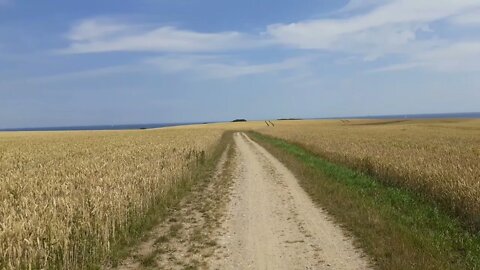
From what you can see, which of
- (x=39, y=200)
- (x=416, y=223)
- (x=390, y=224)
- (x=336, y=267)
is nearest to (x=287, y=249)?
(x=336, y=267)

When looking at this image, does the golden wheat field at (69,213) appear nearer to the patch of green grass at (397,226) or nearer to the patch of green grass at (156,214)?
the patch of green grass at (156,214)

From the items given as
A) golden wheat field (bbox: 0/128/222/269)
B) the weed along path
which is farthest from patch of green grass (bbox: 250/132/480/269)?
golden wheat field (bbox: 0/128/222/269)

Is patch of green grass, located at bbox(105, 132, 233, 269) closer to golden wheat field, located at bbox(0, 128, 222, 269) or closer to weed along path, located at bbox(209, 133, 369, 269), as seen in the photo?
golden wheat field, located at bbox(0, 128, 222, 269)

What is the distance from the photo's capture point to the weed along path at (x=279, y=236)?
840cm

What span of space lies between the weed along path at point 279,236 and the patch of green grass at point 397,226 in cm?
46

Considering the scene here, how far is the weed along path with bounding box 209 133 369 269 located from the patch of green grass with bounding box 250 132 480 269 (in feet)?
1.49

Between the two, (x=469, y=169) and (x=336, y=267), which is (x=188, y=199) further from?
(x=469, y=169)

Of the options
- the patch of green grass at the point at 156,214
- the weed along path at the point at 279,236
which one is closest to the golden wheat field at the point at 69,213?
the patch of green grass at the point at 156,214

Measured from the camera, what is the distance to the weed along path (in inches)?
331

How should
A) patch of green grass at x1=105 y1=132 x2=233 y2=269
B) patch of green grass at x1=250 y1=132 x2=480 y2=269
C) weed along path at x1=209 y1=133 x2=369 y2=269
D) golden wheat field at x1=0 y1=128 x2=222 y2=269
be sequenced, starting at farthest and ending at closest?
patch of green grass at x1=105 y1=132 x2=233 y2=269, weed along path at x1=209 y1=133 x2=369 y2=269, patch of green grass at x1=250 y1=132 x2=480 y2=269, golden wheat field at x1=0 y1=128 x2=222 y2=269

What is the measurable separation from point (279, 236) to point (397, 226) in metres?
2.79

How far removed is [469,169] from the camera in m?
14.2

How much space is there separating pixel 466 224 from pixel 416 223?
1.12 metres

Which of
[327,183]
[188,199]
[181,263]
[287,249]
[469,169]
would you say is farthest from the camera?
[327,183]
